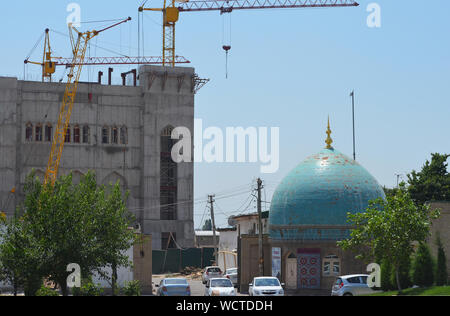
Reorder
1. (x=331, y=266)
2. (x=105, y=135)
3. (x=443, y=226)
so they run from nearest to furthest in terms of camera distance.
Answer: (x=443, y=226) < (x=331, y=266) < (x=105, y=135)

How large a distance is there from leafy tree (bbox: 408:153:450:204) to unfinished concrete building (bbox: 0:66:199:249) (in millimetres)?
37873

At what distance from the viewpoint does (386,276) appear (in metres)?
45.6

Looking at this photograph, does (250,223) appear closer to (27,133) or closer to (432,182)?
(432,182)

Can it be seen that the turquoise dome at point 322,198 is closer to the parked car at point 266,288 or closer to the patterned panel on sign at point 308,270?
the patterned panel on sign at point 308,270

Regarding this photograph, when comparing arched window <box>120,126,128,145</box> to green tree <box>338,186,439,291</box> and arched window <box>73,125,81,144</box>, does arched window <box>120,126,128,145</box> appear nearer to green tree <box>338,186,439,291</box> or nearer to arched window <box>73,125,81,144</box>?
arched window <box>73,125,81,144</box>

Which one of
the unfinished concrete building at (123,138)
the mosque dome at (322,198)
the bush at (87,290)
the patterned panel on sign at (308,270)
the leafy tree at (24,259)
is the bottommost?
the patterned panel on sign at (308,270)

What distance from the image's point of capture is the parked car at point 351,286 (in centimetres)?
4241

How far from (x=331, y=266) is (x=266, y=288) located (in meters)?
13.1

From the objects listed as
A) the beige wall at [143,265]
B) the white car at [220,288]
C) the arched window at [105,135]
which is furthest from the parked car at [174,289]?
the arched window at [105,135]

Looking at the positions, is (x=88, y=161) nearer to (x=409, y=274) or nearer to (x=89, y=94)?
(x=89, y=94)

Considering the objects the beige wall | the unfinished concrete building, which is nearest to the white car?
the beige wall

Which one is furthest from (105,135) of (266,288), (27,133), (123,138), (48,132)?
(266,288)

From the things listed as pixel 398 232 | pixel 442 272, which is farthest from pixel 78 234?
pixel 442 272

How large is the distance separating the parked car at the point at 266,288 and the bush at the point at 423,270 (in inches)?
329
